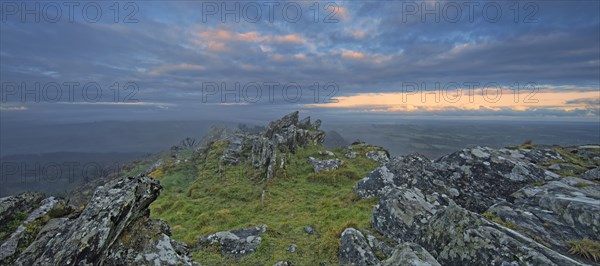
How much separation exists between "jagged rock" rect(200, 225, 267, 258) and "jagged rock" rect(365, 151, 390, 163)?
2855cm

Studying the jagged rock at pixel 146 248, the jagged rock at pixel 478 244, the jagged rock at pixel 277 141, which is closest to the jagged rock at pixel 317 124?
the jagged rock at pixel 277 141

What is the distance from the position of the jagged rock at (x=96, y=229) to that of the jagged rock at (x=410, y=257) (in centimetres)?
708

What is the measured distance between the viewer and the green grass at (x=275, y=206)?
12.9 meters

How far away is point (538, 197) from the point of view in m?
12.8

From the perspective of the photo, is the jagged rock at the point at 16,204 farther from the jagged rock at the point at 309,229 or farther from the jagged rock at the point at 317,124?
the jagged rock at the point at 317,124

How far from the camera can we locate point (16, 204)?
34.5ft

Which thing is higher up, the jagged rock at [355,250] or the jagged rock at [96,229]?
the jagged rock at [96,229]

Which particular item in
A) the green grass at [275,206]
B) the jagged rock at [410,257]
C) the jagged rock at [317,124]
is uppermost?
the jagged rock at [317,124]

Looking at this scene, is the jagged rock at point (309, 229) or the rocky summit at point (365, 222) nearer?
the rocky summit at point (365, 222)

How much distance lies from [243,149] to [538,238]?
38.4m

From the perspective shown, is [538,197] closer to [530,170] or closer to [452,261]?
[530,170]

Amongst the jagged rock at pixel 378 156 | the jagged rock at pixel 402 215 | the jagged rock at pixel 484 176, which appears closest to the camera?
the jagged rock at pixel 402 215

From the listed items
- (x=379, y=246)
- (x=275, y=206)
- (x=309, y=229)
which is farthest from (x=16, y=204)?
(x=275, y=206)

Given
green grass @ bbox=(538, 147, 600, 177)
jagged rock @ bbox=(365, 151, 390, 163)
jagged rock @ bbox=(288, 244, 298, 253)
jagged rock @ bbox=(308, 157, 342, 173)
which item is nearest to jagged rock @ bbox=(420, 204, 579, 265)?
jagged rock @ bbox=(288, 244, 298, 253)
